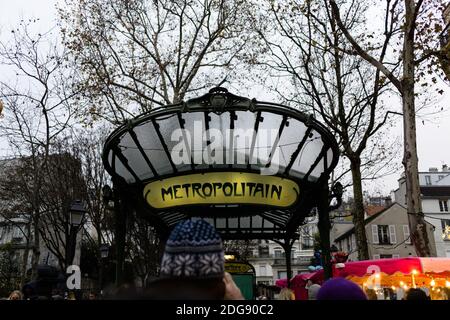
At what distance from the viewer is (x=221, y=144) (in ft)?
19.9

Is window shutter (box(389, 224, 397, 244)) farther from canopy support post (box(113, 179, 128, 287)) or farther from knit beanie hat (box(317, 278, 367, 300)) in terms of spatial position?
knit beanie hat (box(317, 278, 367, 300))

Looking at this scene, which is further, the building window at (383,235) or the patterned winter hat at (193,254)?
the building window at (383,235)

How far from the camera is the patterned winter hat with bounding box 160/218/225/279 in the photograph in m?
1.78

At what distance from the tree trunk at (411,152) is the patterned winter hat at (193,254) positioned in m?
9.08

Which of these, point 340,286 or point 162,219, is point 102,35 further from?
point 340,286

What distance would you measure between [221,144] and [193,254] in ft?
14.2

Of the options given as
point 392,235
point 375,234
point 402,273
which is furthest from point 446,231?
point 402,273

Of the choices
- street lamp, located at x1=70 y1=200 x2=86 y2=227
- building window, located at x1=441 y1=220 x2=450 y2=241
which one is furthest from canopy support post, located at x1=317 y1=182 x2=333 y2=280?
building window, located at x1=441 y1=220 x2=450 y2=241

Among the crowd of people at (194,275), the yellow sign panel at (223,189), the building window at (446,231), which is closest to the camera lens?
the crowd of people at (194,275)

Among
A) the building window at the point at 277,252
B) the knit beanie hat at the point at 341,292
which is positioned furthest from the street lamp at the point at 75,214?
the building window at the point at 277,252

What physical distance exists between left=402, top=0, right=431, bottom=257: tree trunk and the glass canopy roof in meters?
4.53

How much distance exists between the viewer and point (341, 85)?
1694cm

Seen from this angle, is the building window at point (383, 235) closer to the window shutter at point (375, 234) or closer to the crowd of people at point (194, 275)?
the window shutter at point (375, 234)

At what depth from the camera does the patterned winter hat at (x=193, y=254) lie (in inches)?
69.9
